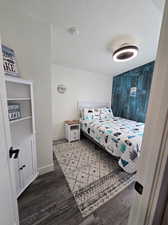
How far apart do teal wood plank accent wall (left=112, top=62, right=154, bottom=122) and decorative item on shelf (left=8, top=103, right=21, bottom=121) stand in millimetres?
3393

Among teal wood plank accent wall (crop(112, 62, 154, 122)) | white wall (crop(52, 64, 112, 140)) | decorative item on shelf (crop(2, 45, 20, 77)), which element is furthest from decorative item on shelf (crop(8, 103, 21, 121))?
teal wood plank accent wall (crop(112, 62, 154, 122))

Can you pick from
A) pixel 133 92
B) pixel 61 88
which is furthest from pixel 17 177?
pixel 133 92

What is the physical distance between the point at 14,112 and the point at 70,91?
84.0 inches

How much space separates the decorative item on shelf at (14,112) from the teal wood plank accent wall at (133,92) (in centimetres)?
339

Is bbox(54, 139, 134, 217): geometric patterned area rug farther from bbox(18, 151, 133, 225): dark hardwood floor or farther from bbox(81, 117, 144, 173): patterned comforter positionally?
bbox(81, 117, 144, 173): patterned comforter

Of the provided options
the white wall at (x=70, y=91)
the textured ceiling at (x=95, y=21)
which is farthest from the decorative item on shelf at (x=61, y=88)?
the textured ceiling at (x=95, y=21)

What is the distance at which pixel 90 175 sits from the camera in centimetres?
177

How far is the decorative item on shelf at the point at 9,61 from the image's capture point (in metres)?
1.13

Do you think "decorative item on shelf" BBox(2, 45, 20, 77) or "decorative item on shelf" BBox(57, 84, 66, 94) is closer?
"decorative item on shelf" BBox(2, 45, 20, 77)

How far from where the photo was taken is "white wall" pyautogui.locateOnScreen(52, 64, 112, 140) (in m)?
2.95

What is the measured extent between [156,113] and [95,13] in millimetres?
1757

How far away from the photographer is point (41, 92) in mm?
1581

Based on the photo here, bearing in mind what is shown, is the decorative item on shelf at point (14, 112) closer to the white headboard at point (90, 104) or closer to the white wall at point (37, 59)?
the white wall at point (37, 59)

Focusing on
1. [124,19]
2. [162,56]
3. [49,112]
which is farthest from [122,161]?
[124,19]
